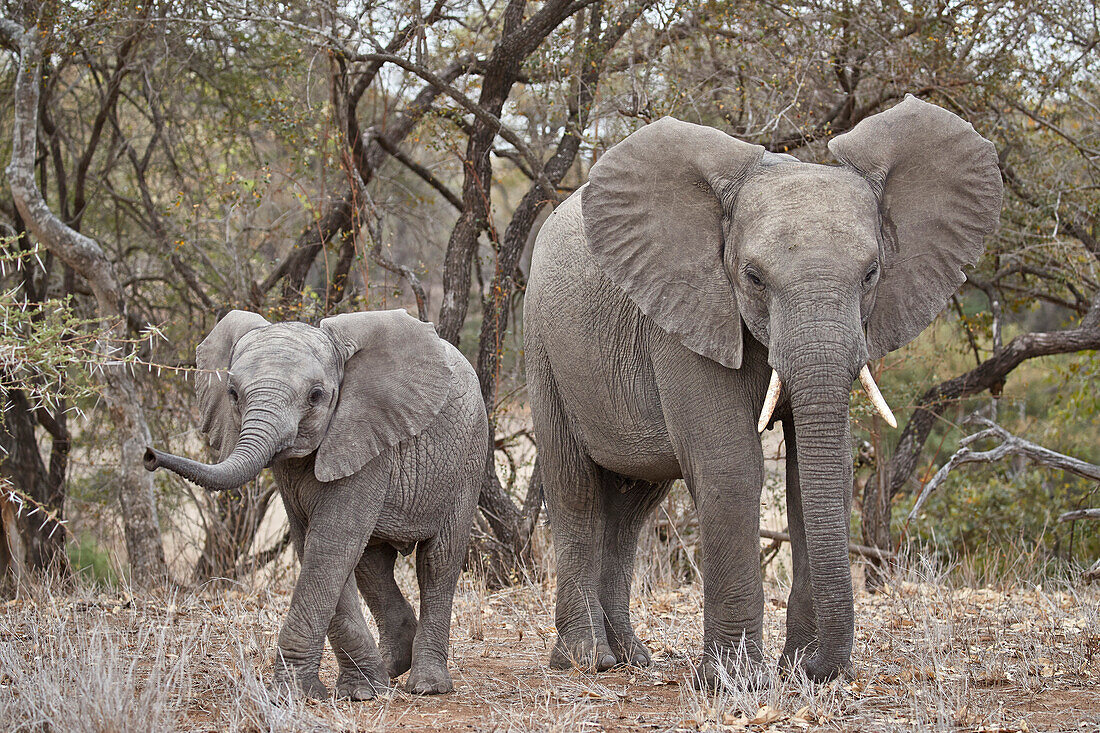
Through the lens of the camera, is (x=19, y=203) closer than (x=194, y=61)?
Yes

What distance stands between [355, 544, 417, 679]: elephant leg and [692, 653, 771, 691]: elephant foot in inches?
58.8

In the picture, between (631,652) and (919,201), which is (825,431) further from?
(631,652)

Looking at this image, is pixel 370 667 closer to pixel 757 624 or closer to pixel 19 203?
pixel 757 624

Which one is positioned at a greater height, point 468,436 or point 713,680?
point 468,436

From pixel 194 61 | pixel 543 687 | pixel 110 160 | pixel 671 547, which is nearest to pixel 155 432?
pixel 110 160

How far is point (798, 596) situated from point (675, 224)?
1656 millimetres

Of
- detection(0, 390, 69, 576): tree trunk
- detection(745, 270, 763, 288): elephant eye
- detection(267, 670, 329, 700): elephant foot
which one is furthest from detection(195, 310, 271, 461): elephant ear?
detection(0, 390, 69, 576): tree trunk

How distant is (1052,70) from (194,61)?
24.7ft

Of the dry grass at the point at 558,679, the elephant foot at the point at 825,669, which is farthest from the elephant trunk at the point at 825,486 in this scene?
the dry grass at the point at 558,679

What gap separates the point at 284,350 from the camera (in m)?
4.99

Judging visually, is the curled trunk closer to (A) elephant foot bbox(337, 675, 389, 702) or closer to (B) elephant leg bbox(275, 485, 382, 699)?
(B) elephant leg bbox(275, 485, 382, 699)

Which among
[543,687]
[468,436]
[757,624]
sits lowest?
[543,687]

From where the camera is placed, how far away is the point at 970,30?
975cm

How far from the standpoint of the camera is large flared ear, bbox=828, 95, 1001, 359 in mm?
4926
